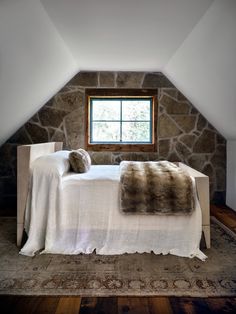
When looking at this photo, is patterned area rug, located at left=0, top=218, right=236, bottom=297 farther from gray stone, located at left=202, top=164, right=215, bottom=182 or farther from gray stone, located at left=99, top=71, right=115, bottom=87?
gray stone, located at left=99, top=71, right=115, bottom=87

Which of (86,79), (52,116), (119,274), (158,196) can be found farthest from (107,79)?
(119,274)

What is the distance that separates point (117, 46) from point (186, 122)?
1813 mm

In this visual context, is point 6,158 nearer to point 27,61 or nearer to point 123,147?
point 123,147

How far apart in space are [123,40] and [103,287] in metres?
2.51

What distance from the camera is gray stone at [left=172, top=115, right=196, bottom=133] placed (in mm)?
4148

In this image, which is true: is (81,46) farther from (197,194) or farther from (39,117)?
(197,194)

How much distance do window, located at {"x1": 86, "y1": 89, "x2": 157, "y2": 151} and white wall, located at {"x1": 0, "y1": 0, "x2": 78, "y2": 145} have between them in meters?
0.74

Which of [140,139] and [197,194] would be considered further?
[140,139]

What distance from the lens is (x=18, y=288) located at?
1824 mm

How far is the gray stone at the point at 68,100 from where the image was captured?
4109 mm

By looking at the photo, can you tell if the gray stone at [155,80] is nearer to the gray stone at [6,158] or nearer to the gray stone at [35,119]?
the gray stone at [35,119]

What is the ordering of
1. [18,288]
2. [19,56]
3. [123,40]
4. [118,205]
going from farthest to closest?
[123,40] < [118,205] < [19,56] < [18,288]

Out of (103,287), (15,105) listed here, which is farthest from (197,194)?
(15,105)

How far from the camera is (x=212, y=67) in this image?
264cm
